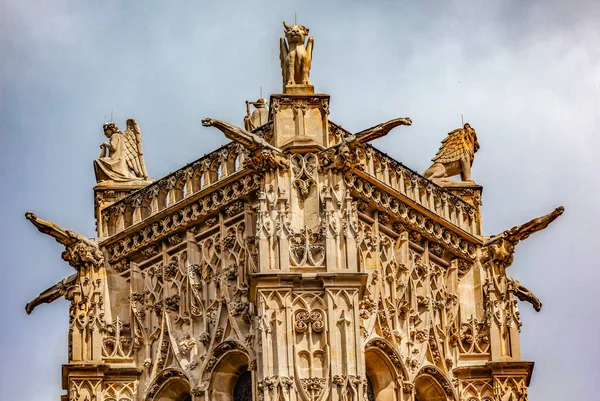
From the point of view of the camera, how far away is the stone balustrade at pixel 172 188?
154 feet

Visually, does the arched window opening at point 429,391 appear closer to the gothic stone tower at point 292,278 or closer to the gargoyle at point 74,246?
the gothic stone tower at point 292,278

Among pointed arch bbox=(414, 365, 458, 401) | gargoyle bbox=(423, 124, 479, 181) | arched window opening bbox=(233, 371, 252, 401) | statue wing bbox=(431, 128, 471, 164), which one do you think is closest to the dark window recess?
pointed arch bbox=(414, 365, 458, 401)

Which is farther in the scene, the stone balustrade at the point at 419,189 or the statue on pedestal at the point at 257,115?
the statue on pedestal at the point at 257,115

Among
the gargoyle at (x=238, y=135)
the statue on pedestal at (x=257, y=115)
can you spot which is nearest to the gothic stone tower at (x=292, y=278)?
the gargoyle at (x=238, y=135)

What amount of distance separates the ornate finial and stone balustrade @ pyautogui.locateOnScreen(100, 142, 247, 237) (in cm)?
136

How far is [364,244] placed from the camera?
46.4 m

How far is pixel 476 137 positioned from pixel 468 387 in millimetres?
5063

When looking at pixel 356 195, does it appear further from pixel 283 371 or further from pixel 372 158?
pixel 283 371

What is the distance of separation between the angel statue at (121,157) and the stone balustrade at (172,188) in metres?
0.83

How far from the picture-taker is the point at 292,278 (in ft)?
144

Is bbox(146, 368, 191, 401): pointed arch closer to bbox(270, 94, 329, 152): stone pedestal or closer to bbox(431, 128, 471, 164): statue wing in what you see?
bbox(270, 94, 329, 152): stone pedestal

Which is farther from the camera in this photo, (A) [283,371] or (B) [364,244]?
(B) [364,244]

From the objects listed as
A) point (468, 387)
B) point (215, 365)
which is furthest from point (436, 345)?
point (215, 365)

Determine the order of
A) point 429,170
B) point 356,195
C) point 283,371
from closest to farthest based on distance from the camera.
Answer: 1. point 283,371
2. point 356,195
3. point 429,170
